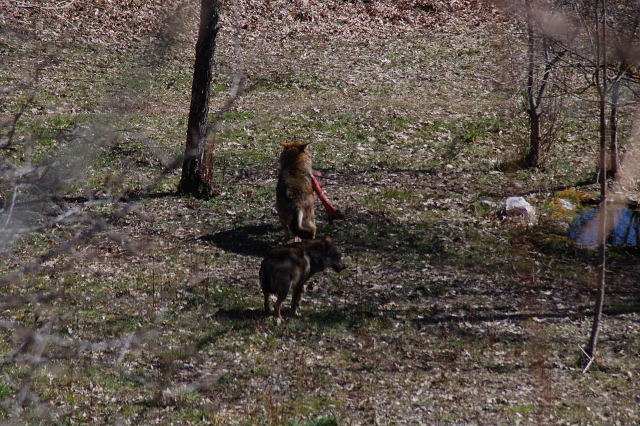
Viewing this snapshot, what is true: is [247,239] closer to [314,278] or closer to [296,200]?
[296,200]

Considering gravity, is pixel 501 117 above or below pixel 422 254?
above

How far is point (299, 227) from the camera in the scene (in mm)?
13359

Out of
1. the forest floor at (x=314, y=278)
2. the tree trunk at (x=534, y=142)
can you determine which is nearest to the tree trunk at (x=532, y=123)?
the tree trunk at (x=534, y=142)

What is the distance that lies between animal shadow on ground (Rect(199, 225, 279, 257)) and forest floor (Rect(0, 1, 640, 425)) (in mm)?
48

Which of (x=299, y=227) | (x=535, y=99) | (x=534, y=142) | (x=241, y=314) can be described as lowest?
(x=241, y=314)

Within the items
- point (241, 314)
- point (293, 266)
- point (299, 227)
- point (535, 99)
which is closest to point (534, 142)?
point (535, 99)

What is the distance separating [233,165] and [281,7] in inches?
564

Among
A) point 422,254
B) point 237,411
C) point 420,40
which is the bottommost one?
point 237,411

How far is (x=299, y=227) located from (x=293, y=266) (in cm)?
238

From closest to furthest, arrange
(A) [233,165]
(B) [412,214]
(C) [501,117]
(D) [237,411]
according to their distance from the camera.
A: (D) [237,411] < (B) [412,214] < (A) [233,165] < (C) [501,117]

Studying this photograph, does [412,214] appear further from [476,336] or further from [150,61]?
[150,61]

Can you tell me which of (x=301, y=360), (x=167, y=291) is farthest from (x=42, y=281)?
(x=301, y=360)

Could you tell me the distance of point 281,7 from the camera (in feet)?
101

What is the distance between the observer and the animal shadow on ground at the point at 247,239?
1387 cm
